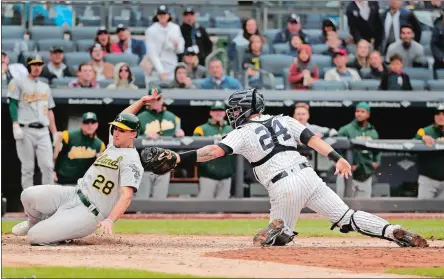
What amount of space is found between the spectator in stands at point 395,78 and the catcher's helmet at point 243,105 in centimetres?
665

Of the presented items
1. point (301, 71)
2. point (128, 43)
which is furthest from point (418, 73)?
point (128, 43)

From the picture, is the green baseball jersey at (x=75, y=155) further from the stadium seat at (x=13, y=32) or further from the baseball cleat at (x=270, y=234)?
the baseball cleat at (x=270, y=234)

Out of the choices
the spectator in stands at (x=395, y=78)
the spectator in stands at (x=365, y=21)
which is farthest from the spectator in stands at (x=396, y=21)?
the spectator in stands at (x=395, y=78)

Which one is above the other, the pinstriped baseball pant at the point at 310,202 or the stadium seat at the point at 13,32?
the stadium seat at the point at 13,32

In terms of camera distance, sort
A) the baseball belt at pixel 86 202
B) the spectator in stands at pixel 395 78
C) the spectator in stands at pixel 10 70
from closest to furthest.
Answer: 1. the baseball belt at pixel 86 202
2. the spectator in stands at pixel 10 70
3. the spectator in stands at pixel 395 78

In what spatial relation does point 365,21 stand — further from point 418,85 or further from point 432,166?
point 432,166

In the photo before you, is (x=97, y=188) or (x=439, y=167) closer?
(x=97, y=188)

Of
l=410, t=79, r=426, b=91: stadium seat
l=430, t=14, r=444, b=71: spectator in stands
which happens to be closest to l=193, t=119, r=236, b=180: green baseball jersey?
l=410, t=79, r=426, b=91: stadium seat

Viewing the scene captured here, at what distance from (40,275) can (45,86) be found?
24.5 feet

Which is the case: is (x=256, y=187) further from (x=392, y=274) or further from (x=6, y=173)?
(x=392, y=274)

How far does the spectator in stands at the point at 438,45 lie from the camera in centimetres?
1530

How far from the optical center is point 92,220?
8.27m

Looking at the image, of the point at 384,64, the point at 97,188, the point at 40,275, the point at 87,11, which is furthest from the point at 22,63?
the point at 40,275

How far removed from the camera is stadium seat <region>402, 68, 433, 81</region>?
15.1 m
